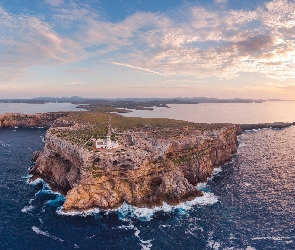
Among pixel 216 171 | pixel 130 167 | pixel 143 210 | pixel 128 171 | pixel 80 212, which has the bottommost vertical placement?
pixel 80 212

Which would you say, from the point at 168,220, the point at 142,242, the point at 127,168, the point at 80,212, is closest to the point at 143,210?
the point at 168,220

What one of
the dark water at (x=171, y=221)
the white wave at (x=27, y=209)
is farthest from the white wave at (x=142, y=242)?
the white wave at (x=27, y=209)

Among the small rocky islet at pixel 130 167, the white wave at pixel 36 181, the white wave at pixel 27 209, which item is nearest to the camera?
the white wave at pixel 27 209

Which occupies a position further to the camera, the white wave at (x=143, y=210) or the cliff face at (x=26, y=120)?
the cliff face at (x=26, y=120)

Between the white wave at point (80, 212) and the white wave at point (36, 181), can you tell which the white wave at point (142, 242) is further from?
the white wave at point (36, 181)

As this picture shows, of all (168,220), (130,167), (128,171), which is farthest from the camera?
(130,167)

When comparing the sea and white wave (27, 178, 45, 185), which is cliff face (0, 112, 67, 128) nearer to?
the sea

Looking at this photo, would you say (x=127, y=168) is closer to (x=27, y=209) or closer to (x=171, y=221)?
(x=171, y=221)
